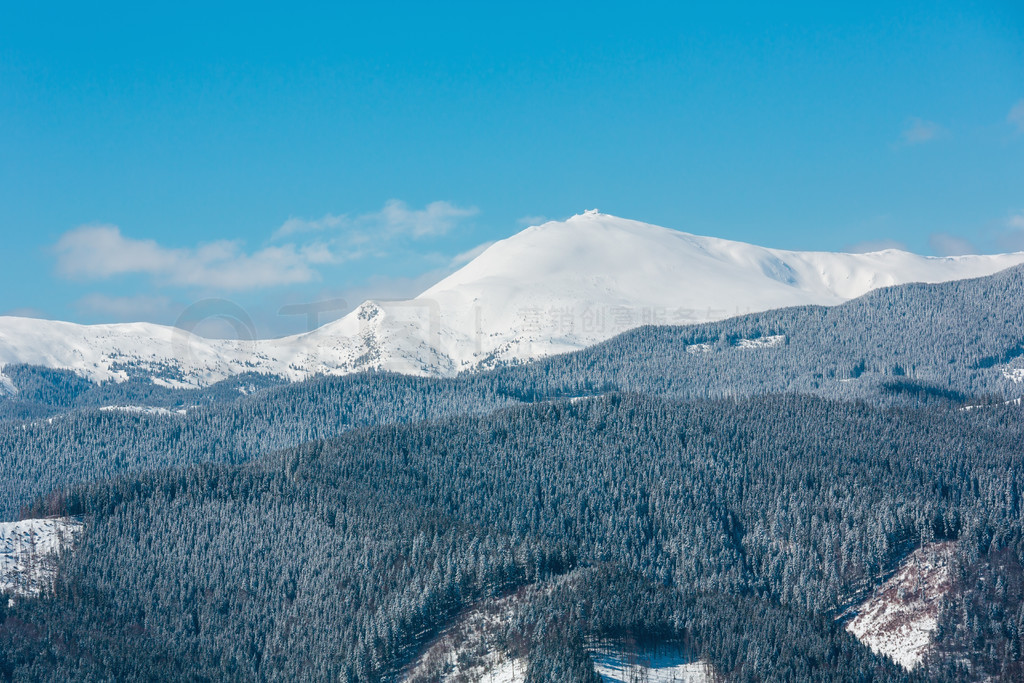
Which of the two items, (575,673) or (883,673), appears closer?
(575,673)

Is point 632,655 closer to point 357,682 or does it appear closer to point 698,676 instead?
point 698,676

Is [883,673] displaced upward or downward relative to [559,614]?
downward

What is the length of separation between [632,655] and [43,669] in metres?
100.0

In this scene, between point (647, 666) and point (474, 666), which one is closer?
point (647, 666)

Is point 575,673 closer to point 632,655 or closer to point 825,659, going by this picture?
point 632,655

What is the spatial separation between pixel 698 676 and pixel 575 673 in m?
23.7

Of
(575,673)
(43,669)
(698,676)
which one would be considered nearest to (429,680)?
(575,673)

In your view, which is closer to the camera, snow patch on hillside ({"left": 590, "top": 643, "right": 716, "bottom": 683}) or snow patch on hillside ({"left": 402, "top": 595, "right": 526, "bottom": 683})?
snow patch on hillside ({"left": 590, "top": 643, "right": 716, "bottom": 683})

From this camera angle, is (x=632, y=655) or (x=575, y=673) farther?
(x=632, y=655)

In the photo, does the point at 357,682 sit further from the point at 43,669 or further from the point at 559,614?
the point at 43,669

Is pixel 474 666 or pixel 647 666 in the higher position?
pixel 474 666

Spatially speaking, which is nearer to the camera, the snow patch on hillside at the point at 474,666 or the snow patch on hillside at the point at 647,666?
the snow patch on hillside at the point at 647,666

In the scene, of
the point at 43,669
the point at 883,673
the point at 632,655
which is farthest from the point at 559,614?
the point at 43,669

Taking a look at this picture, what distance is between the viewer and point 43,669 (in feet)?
641
